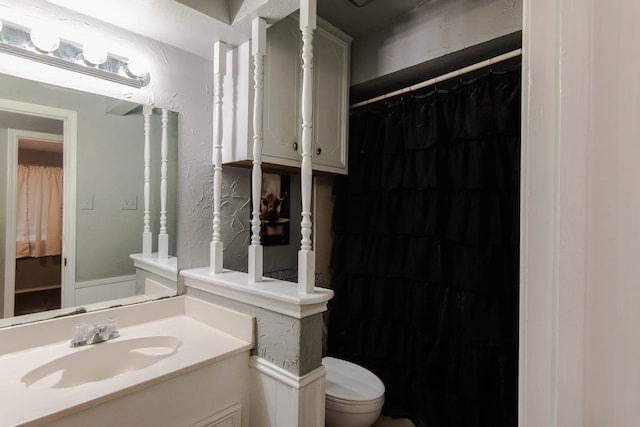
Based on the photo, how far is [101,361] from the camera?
44.8 inches

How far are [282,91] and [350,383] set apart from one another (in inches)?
60.0

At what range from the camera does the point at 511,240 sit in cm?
149

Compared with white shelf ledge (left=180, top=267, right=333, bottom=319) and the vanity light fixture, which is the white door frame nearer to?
the vanity light fixture

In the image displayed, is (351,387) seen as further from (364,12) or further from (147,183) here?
(364,12)

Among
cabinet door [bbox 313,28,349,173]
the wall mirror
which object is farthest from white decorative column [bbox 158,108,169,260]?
cabinet door [bbox 313,28,349,173]

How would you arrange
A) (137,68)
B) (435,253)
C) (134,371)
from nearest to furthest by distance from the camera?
(134,371), (137,68), (435,253)

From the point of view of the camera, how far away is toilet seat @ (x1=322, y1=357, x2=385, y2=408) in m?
1.46

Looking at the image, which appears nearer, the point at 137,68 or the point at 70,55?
the point at 70,55

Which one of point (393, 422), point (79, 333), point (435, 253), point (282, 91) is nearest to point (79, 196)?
point (79, 333)

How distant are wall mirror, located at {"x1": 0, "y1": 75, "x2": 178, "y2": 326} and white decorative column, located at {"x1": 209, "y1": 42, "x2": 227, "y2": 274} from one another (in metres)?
0.19

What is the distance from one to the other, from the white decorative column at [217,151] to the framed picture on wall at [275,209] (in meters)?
0.54

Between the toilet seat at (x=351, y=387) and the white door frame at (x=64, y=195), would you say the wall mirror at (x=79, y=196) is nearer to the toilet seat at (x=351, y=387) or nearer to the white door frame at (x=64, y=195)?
the white door frame at (x=64, y=195)

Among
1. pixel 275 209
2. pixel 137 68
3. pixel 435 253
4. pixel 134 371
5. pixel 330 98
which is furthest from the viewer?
pixel 275 209

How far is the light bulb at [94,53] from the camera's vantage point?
1.25 metres
